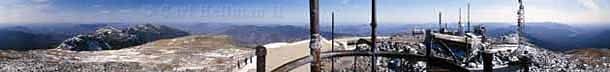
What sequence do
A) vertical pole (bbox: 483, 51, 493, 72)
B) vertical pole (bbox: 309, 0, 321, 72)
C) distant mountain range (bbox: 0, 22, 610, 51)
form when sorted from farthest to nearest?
distant mountain range (bbox: 0, 22, 610, 51) < vertical pole (bbox: 483, 51, 493, 72) < vertical pole (bbox: 309, 0, 321, 72)

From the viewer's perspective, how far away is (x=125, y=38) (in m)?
2.78

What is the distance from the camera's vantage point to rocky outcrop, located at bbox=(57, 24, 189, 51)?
109 inches

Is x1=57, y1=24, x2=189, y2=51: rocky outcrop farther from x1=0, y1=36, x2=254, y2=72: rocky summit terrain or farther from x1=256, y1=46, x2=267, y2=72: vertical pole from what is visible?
x1=256, y1=46, x2=267, y2=72: vertical pole

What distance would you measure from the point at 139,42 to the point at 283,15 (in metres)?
0.63

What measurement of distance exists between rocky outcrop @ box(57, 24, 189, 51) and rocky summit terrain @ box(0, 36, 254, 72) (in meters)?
0.02

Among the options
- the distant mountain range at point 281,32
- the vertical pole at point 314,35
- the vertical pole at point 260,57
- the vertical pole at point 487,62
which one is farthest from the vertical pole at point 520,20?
the vertical pole at point 260,57

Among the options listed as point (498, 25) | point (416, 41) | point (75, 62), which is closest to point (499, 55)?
point (498, 25)

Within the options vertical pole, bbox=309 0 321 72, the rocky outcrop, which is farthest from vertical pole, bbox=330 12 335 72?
the rocky outcrop

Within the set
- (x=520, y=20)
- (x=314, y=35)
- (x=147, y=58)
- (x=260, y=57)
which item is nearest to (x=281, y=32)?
(x=260, y=57)

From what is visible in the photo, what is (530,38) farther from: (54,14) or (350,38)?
(54,14)

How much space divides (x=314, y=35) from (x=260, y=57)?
0.44 m

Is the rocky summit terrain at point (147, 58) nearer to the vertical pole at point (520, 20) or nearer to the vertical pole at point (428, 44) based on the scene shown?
the vertical pole at point (428, 44)

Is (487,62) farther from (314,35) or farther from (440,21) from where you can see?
(314,35)

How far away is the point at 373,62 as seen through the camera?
2.81 m
